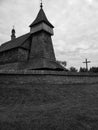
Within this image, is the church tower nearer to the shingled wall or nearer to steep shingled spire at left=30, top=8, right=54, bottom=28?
steep shingled spire at left=30, top=8, right=54, bottom=28

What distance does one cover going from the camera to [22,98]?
861cm

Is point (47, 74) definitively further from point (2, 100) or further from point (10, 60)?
point (10, 60)

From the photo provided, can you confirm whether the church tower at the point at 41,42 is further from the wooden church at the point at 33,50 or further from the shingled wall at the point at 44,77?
the shingled wall at the point at 44,77

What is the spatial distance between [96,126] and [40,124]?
208cm

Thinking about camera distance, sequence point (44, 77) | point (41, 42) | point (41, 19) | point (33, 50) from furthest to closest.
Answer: point (41, 19), point (33, 50), point (41, 42), point (44, 77)

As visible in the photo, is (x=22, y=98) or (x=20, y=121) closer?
(x=20, y=121)

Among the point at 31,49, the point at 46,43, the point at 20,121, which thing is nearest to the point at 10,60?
the point at 31,49

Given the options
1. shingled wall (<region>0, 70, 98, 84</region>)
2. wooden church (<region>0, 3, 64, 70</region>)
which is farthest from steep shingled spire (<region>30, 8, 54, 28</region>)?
shingled wall (<region>0, 70, 98, 84</region>)

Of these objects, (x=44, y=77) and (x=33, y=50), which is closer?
(x=44, y=77)

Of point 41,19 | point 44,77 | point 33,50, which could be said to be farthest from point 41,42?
point 44,77

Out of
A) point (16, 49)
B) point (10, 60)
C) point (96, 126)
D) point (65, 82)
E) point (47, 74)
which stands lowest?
point (96, 126)

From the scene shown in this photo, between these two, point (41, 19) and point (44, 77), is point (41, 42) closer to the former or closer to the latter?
point (41, 19)

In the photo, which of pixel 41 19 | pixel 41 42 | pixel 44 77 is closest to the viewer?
pixel 44 77

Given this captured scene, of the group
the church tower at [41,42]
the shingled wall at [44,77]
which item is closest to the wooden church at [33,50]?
the church tower at [41,42]
